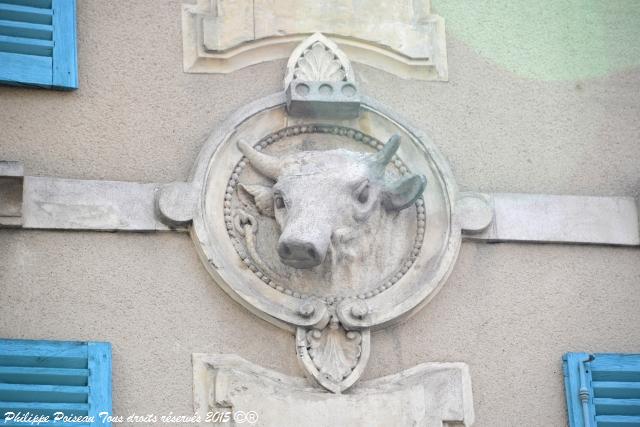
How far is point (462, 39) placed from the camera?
32.2 feet

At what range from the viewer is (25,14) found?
30.4 feet

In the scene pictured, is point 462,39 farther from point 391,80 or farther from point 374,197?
point 374,197

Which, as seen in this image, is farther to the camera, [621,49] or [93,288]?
[621,49]

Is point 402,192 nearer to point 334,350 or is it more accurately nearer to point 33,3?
point 334,350

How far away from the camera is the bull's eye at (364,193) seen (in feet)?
29.7

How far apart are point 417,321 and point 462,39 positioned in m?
1.64

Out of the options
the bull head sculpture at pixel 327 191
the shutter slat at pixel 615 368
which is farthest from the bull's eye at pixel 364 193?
the shutter slat at pixel 615 368

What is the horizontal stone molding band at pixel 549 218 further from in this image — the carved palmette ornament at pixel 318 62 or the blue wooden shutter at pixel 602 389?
the carved palmette ornament at pixel 318 62

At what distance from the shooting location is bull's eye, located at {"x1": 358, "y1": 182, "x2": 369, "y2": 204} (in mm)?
9047

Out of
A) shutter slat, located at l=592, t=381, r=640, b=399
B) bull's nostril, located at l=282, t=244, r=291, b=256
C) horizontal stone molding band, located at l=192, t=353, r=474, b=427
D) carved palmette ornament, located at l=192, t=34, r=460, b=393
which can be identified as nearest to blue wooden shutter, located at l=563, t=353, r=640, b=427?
shutter slat, located at l=592, t=381, r=640, b=399

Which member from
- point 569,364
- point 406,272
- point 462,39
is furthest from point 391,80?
point 569,364

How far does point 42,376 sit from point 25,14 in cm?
191

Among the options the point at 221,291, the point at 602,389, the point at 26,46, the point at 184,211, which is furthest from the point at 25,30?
the point at 602,389

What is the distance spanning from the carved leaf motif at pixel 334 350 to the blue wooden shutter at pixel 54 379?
3.29 ft
